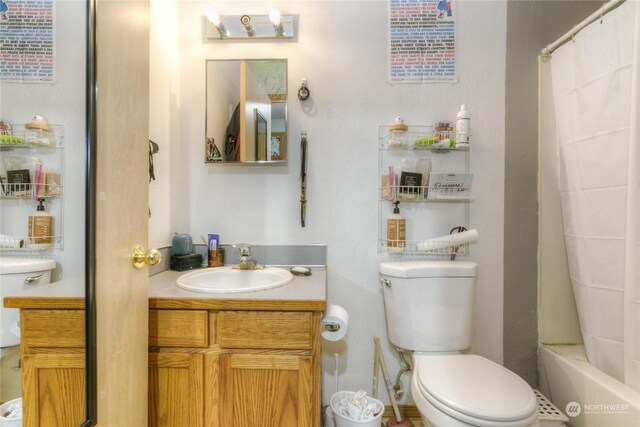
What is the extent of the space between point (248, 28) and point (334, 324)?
1.48 m

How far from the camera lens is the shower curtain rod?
1181 millimetres

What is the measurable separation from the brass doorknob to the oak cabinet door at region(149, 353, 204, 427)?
0.40 metres

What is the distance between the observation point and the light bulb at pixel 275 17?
1.49 metres

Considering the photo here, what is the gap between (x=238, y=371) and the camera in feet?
3.47

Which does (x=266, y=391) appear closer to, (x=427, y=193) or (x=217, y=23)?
(x=427, y=193)

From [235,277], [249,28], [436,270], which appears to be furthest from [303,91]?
[436,270]

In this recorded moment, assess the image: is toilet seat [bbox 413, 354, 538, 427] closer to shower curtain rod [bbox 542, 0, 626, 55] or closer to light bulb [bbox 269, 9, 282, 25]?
shower curtain rod [bbox 542, 0, 626, 55]

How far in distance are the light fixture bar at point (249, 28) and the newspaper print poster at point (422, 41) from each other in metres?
0.54

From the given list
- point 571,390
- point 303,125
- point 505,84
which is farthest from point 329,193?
point 571,390

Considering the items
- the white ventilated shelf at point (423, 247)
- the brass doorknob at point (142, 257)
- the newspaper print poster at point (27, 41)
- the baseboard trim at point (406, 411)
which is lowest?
the baseboard trim at point (406, 411)

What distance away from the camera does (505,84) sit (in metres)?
1.59

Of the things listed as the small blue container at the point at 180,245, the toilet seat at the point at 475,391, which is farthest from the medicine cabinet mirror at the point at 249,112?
the toilet seat at the point at 475,391

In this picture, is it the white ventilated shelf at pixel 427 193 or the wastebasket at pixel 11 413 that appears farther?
the white ventilated shelf at pixel 427 193

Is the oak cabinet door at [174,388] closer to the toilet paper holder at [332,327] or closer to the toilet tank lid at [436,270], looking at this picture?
the toilet paper holder at [332,327]
